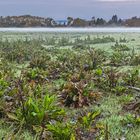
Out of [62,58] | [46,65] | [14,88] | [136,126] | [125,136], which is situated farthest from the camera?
[62,58]

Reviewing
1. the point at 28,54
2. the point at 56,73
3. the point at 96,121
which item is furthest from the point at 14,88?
the point at 28,54

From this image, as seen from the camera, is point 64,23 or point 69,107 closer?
point 69,107

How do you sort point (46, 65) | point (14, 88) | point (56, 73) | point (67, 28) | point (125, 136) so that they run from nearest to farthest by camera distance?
1. point (125, 136)
2. point (14, 88)
3. point (56, 73)
4. point (46, 65)
5. point (67, 28)

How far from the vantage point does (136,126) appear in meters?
7.30

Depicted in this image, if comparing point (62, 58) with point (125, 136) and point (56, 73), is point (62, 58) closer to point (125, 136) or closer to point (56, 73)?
point (56, 73)

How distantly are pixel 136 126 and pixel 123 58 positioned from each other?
9515 millimetres

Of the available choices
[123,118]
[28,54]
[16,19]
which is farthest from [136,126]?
[16,19]

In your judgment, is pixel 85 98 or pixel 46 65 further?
pixel 46 65

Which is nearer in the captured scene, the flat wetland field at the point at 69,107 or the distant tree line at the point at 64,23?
the flat wetland field at the point at 69,107

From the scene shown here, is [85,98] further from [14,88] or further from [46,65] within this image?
[46,65]

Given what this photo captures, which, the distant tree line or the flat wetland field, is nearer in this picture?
the flat wetland field

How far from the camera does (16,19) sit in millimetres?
59875

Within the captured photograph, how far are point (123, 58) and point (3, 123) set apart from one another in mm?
9818

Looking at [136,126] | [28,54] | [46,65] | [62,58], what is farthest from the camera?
[28,54]
